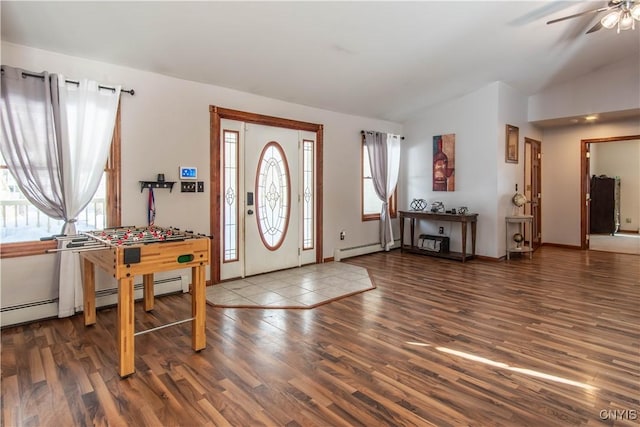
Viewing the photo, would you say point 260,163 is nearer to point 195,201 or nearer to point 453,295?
point 195,201

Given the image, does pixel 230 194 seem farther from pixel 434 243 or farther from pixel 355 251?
pixel 434 243

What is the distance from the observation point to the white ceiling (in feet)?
10.0

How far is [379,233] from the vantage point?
6.77 meters

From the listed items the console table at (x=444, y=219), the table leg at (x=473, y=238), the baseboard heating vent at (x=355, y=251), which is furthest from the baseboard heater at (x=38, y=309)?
the table leg at (x=473, y=238)

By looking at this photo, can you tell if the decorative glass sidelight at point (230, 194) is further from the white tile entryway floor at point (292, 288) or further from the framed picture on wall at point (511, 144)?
the framed picture on wall at point (511, 144)

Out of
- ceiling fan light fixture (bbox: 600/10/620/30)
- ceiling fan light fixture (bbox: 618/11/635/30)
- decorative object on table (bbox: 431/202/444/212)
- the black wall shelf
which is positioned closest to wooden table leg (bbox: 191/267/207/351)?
the black wall shelf

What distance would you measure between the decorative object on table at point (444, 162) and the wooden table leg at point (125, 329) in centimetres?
545

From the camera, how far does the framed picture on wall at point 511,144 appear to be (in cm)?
607

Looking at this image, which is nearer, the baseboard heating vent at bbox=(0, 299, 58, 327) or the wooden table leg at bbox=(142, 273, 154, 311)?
the baseboard heating vent at bbox=(0, 299, 58, 327)

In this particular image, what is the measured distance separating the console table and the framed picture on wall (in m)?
1.20

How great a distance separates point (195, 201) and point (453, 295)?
318 cm

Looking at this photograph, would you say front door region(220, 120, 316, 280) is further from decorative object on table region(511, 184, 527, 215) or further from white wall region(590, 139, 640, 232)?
white wall region(590, 139, 640, 232)

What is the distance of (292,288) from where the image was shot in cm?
436

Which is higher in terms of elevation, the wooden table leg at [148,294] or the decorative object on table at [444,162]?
the decorative object on table at [444,162]
